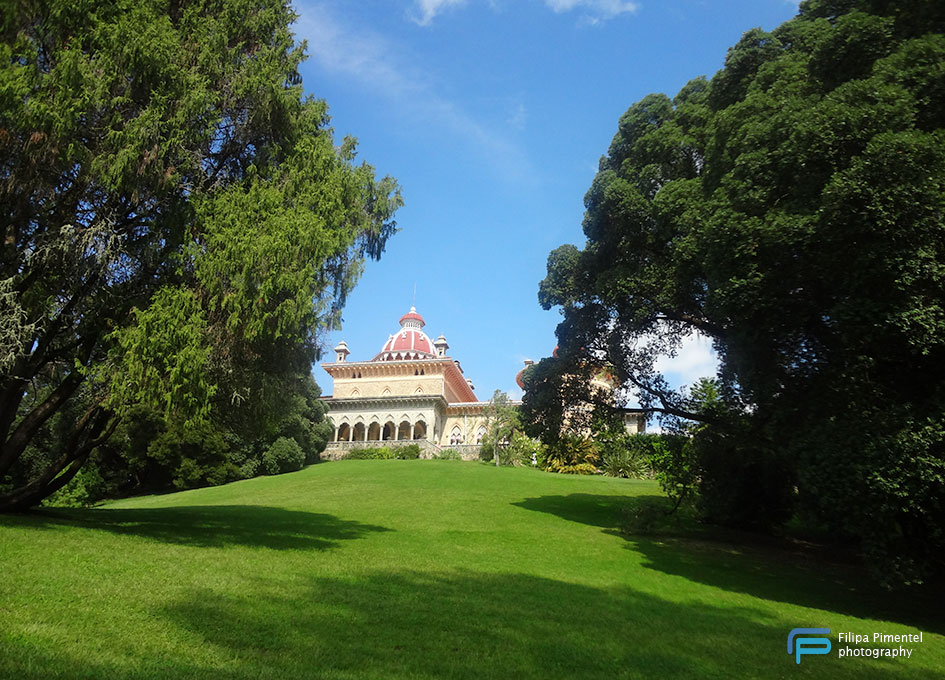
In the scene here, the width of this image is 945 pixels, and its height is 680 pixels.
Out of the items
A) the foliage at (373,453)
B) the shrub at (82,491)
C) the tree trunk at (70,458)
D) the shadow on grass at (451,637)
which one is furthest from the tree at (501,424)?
the shadow on grass at (451,637)

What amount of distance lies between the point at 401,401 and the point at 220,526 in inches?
1972

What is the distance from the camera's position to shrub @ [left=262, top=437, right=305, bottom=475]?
34.2 m

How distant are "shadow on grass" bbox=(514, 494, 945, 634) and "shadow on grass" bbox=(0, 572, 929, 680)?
2.12m

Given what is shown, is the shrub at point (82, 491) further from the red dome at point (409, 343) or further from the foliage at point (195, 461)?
the red dome at point (409, 343)

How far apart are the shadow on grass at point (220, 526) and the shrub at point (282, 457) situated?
719 inches

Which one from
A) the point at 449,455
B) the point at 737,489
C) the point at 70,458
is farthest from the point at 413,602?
the point at 449,455

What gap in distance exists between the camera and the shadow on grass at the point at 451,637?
170 inches

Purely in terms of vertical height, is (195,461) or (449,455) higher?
(449,455)

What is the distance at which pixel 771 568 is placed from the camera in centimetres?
1162

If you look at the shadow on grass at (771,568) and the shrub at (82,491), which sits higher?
the shadow on grass at (771,568)

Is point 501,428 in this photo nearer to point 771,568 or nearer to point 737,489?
point 737,489

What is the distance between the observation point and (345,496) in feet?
68.8

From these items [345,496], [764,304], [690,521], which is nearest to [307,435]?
[345,496]

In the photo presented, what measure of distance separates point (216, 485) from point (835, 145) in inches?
1192
